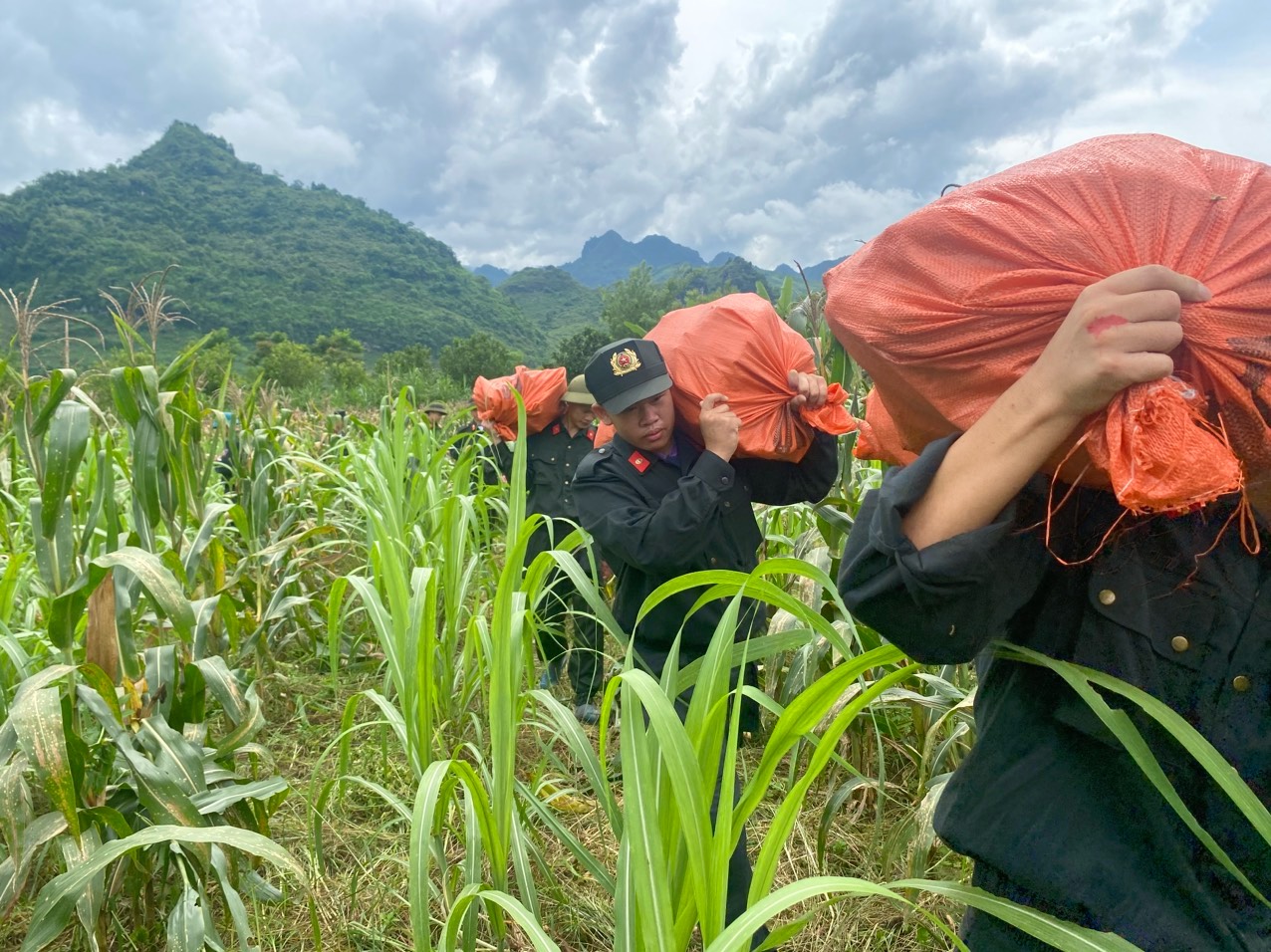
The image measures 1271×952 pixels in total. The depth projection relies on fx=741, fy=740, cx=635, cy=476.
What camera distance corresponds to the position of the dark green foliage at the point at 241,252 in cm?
4969

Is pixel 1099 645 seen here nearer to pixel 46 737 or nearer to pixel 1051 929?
pixel 1051 929

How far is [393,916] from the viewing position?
1572mm

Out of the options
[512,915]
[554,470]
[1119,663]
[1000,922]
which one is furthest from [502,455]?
[1119,663]

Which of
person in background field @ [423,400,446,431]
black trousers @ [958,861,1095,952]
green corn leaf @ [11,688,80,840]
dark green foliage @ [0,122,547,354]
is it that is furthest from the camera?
dark green foliage @ [0,122,547,354]

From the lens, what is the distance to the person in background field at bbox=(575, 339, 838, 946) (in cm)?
182

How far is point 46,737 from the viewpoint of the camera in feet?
3.62

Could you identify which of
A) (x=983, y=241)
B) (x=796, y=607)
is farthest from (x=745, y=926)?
(x=983, y=241)

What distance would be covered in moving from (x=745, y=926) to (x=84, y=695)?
3.88 feet

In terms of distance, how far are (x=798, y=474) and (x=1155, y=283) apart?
4.91 ft

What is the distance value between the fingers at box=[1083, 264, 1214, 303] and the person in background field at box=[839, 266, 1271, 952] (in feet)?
0.44

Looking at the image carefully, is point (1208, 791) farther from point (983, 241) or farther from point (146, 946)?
point (146, 946)

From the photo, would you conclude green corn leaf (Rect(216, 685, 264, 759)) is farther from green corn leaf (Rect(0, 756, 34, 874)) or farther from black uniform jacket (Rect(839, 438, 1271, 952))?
black uniform jacket (Rect(839, 438, 1271, 952))

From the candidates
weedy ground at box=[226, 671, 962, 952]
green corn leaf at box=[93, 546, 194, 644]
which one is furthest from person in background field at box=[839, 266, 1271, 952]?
green corn leaf at box=[93, 546, 194, 644]

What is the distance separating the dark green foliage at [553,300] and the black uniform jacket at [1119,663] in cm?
7069
